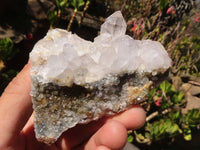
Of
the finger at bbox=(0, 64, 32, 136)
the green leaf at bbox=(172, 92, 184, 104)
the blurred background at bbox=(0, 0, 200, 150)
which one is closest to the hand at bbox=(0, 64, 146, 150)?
the finger at bbox=(0, 64, 32, 136)

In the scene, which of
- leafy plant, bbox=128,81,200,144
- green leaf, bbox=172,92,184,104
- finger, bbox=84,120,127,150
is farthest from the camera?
green leaf, bbox=172,92,184,104

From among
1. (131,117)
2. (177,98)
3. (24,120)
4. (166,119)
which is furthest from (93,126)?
(177,98)

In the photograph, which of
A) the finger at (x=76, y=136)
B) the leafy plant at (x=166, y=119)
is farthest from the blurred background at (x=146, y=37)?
the finger at (x=76, y=136)

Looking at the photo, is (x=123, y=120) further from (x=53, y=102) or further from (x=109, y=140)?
(x=53, y=102)

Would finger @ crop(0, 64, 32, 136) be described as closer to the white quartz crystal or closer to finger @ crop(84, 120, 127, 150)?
the white quartz crystal

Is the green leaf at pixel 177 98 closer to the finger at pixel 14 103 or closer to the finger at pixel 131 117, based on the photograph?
the finger at pixel 131 117
